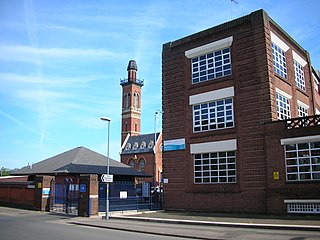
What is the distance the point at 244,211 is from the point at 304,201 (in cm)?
418

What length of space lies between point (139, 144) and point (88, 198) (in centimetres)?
5356

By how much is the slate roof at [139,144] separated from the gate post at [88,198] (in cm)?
4790

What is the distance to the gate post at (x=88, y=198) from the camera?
22703 millimetres

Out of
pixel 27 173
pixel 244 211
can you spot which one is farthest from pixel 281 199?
pixel 27 173

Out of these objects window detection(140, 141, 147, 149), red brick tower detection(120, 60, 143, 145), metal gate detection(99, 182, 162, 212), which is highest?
red brick tower detection(120, 60, 143, 145)

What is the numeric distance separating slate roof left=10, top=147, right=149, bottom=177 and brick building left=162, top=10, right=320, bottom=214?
30.4 feet

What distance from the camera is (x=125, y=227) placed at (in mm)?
16359

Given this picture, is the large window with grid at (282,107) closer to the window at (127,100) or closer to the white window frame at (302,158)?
the white window frame at (302,158)

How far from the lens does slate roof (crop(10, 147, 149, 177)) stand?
3186 cm

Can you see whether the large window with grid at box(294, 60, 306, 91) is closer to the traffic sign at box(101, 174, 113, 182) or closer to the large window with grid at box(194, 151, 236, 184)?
the large window with grid at box(194, 151, 236, 184)

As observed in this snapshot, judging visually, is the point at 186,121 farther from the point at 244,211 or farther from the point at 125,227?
the point at 125,227

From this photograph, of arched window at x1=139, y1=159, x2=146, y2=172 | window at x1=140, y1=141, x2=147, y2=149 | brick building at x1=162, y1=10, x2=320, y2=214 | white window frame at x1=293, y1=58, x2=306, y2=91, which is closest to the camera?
brick building at x1=162, y1=10, x2=320, y2=214

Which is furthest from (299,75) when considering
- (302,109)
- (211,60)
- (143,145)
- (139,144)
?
(139,144)

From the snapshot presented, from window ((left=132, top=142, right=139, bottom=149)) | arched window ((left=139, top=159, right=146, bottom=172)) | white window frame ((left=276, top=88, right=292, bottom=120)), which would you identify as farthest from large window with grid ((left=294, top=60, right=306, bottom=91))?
window ((left=132, top=142, right=139, bottom=149))
